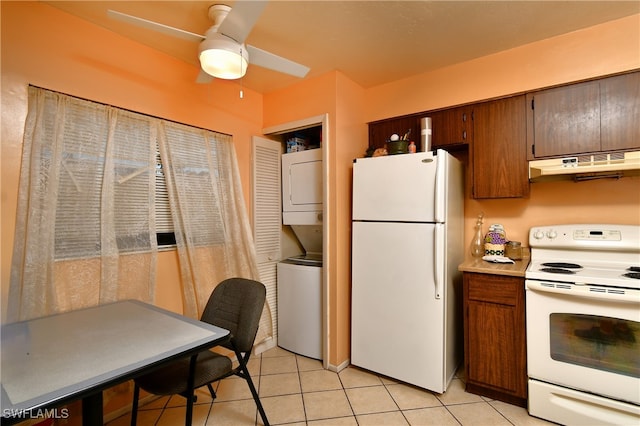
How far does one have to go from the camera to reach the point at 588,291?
1679 mm

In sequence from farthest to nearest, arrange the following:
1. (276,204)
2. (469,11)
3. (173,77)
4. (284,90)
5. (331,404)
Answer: (276,204)
(284,90)
(173,77)
(331,404)
(469,11)

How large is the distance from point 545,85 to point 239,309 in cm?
252

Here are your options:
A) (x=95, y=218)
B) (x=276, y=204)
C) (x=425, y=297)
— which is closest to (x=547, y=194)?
(x=425, y=297)

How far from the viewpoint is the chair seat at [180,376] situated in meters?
1.49

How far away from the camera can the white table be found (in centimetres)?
92

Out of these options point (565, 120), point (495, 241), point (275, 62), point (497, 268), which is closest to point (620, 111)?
point (565, 120)

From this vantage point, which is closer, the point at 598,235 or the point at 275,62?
the point at 275,62

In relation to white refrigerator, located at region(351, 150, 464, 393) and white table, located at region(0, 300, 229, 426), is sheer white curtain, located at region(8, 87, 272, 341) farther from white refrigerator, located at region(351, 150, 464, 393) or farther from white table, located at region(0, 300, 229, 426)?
white refrigerator, located at region(351, 150, 464, 393)

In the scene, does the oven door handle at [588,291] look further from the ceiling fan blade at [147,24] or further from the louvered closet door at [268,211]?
the ceiling fan blade at [147,24]

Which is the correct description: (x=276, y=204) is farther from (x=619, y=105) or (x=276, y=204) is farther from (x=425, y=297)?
(x=619, y=105)

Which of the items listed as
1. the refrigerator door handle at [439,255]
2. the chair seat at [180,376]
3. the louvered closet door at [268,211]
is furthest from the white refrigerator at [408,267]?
the chair seat at [180,376]

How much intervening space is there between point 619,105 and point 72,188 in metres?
3.31

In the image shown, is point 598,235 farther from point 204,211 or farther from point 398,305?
point 204,211

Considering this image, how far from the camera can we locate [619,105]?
188 cm
